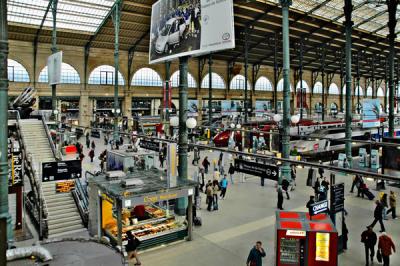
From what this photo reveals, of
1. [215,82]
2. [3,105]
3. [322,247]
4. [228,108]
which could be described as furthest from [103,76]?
[322,247]

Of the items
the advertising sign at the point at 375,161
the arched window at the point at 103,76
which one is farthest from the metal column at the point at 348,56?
the arched window at the point at 103,76

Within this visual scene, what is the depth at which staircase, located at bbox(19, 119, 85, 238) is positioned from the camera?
12.3 m

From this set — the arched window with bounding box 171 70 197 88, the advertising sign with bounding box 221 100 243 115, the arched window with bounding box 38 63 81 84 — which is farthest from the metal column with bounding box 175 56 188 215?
the arched window with bounding box 171 70 197 88

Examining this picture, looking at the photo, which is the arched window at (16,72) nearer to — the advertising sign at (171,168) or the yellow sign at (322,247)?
the advertising sign at (171,168)

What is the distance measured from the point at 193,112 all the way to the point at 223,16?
3393cm

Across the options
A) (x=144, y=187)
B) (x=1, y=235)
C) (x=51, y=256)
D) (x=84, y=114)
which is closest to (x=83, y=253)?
(x=51, y=256)

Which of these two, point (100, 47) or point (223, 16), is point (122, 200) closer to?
point (223, 16)

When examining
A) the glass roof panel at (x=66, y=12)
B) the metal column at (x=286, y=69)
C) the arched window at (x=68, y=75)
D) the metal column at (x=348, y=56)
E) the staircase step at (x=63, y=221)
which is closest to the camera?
the staircase step at (x=63, y=221)

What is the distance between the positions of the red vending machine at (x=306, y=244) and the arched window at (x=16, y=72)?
110ft

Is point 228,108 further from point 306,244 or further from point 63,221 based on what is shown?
point 306,244

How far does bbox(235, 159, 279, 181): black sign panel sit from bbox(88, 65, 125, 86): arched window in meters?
33.0

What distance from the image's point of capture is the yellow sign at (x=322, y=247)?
25.9 ft

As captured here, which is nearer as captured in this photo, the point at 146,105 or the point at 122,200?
the point at 122,200

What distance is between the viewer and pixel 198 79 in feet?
152
